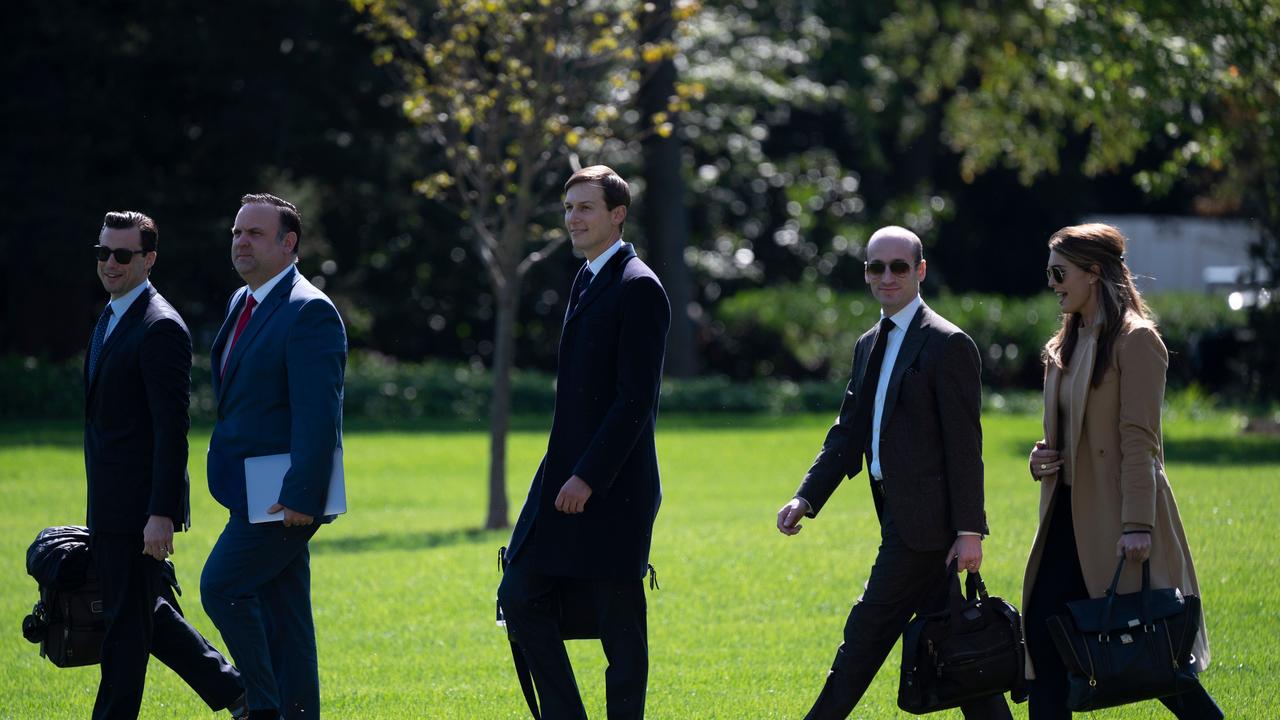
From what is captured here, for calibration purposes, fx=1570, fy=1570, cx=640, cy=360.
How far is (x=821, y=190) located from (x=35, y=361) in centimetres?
1805

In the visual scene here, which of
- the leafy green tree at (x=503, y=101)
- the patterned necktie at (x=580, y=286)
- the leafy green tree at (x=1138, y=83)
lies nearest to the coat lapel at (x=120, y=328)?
the patterned necktie at (x=580, y=286)

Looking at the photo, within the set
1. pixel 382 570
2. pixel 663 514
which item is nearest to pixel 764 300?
pixel 663 514

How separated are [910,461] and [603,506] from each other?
1113 millimetres

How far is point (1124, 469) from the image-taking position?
543cm

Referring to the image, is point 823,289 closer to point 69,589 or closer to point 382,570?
point 382,570


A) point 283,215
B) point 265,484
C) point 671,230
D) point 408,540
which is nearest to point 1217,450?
point 408,540

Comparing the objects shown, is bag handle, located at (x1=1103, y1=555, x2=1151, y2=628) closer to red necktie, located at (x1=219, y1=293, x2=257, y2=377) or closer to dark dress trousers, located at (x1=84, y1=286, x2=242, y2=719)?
red necktie, located at (x1=219, y1=293, x2=257, y2=377)

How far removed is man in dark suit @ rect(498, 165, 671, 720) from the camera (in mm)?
5543

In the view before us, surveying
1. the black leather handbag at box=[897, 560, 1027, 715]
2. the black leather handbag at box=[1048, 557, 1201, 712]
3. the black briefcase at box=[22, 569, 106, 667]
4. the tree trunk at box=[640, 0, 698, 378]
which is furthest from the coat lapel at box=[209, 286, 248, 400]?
the tree trunk at box=[640, 0, 698, 378]

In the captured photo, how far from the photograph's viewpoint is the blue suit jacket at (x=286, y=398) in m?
5.64

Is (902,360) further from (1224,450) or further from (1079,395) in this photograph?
(1224,450)

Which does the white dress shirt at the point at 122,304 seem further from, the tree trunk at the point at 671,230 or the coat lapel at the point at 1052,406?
the tree trunk at the point at 671,230

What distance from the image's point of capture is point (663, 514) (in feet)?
48.9

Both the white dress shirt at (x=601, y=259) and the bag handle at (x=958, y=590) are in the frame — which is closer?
the bag handle at (x=958, y=590)
